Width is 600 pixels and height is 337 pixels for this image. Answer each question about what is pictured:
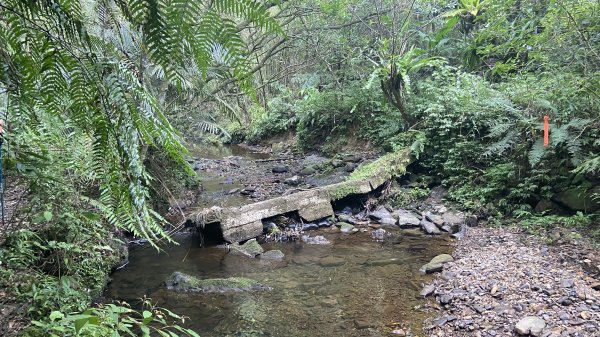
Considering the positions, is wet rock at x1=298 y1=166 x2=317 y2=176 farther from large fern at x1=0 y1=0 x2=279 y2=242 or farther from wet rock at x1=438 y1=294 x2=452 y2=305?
large fern at x1=0 y1=0 x2=279 y2=242

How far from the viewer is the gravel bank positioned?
155 inches

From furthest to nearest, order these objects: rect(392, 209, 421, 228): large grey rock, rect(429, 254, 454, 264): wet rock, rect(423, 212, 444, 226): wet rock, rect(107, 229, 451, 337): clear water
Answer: rect(392, 209, 421, 228): large grey rock → rect(423, 212, 444, 226): wet rock → rect(429, 254, 454, 264): wet rock → rect(107, 229, 451, 337): clear water

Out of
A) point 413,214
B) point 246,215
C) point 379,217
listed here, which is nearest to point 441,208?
point 413,214

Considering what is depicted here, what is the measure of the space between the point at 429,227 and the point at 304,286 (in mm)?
3152

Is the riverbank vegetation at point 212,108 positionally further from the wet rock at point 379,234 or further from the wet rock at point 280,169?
the wet rock at point 280,169

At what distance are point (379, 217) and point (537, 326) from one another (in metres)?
4.62

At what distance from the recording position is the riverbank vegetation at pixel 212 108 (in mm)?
833

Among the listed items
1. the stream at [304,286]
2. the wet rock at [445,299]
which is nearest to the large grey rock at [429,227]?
the stream at [304,286]

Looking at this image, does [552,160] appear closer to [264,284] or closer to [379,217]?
[379,217]

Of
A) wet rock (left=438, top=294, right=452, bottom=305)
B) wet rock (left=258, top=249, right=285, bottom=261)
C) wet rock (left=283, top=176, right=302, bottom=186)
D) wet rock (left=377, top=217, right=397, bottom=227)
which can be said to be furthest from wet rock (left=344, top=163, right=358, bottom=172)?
wet rock (left=438, top=294, right=452, bottom=305)

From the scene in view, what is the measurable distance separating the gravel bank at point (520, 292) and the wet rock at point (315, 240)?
232 centimetres

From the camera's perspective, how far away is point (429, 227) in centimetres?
757

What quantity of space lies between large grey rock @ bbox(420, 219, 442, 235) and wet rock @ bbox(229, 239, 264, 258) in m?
3.10

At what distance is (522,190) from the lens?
720 cm
